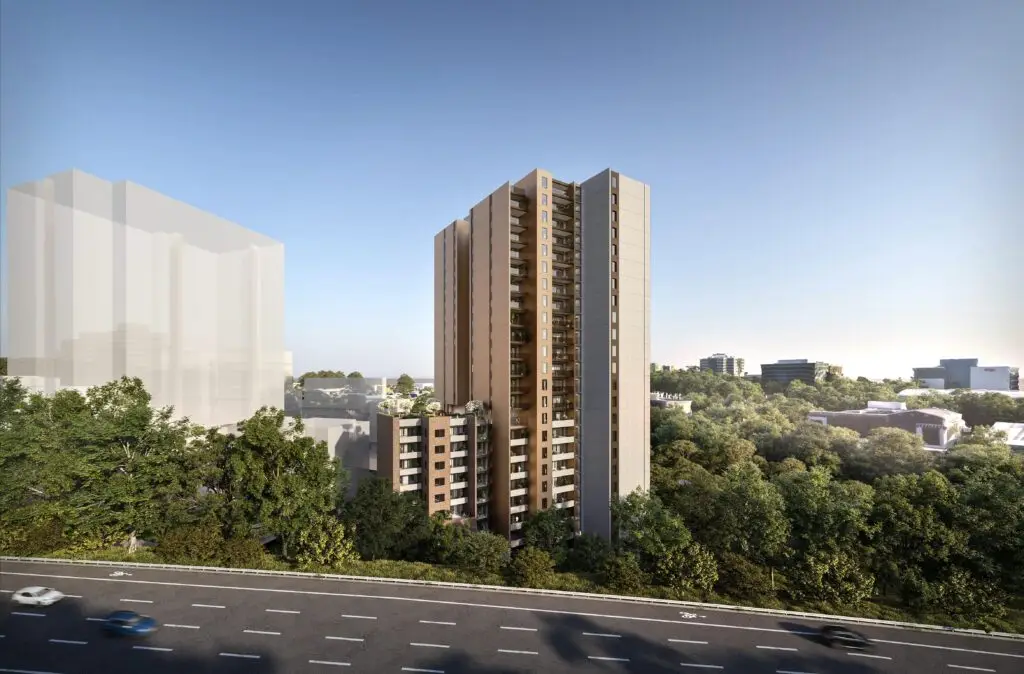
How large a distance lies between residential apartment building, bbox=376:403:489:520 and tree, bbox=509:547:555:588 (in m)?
7.61

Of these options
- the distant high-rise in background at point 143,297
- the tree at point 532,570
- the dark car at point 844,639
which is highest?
the distant high-rise in background at point 143,297

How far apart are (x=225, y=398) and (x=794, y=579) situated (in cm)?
2180

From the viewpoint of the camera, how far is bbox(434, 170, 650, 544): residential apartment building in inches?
816

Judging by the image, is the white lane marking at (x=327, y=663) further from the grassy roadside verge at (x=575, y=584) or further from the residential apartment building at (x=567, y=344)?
the residential apartment building at (x=567, y=344)

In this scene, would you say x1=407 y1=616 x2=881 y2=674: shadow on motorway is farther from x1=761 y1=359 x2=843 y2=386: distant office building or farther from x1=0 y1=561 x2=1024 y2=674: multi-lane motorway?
x1=761 y1=359 x2=843 y2=386: distant office building

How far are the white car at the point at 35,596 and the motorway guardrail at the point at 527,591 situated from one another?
221cm

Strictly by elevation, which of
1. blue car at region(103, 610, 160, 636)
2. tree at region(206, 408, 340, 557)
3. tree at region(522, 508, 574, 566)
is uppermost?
tree at region(206, 408, 340, 557)

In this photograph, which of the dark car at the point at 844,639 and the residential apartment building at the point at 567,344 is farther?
the residential apartment building at the point at 567,344

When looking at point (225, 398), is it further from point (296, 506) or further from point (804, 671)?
point (804, 671)

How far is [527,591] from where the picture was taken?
1197 cm

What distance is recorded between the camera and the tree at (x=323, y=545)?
43.5 ft

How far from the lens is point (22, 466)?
1344 centimetres

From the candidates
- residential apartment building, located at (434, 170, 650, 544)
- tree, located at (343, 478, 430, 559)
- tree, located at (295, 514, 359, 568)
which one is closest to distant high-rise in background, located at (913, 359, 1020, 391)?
residential apartment building, located at (434, 170, 650, 544)

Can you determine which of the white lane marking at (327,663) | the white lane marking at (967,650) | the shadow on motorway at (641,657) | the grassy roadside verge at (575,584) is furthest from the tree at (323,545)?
the white lane marking at (967,650)
